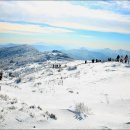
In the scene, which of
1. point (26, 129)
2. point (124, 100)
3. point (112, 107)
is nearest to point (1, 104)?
point (26, 129)

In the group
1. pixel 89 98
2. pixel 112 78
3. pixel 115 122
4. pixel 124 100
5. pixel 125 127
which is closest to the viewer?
pixel 125 127

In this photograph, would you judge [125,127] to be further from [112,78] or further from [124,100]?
[112,78]

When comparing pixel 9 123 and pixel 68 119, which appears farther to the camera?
pixel 68 119

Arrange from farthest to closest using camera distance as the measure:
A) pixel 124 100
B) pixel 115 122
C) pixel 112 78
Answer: pixel 112 78 < pixel 124 100 < pixel 115 122

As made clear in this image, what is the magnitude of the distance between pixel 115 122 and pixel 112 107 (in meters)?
5.16

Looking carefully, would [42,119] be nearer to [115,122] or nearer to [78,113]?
[78,113]

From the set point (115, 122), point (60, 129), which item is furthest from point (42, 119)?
point (115, 122)

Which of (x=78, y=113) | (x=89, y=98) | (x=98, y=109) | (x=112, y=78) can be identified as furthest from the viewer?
(x=112, y=78)

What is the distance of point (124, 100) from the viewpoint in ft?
69.6

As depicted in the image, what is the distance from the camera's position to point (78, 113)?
1535 centimetres

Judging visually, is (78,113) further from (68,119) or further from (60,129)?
(60,129)

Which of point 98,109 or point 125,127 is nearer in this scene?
point 125,127

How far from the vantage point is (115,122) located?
14.1 meters

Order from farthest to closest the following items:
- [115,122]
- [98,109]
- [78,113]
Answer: [98,109], [78,113], [115,122]
